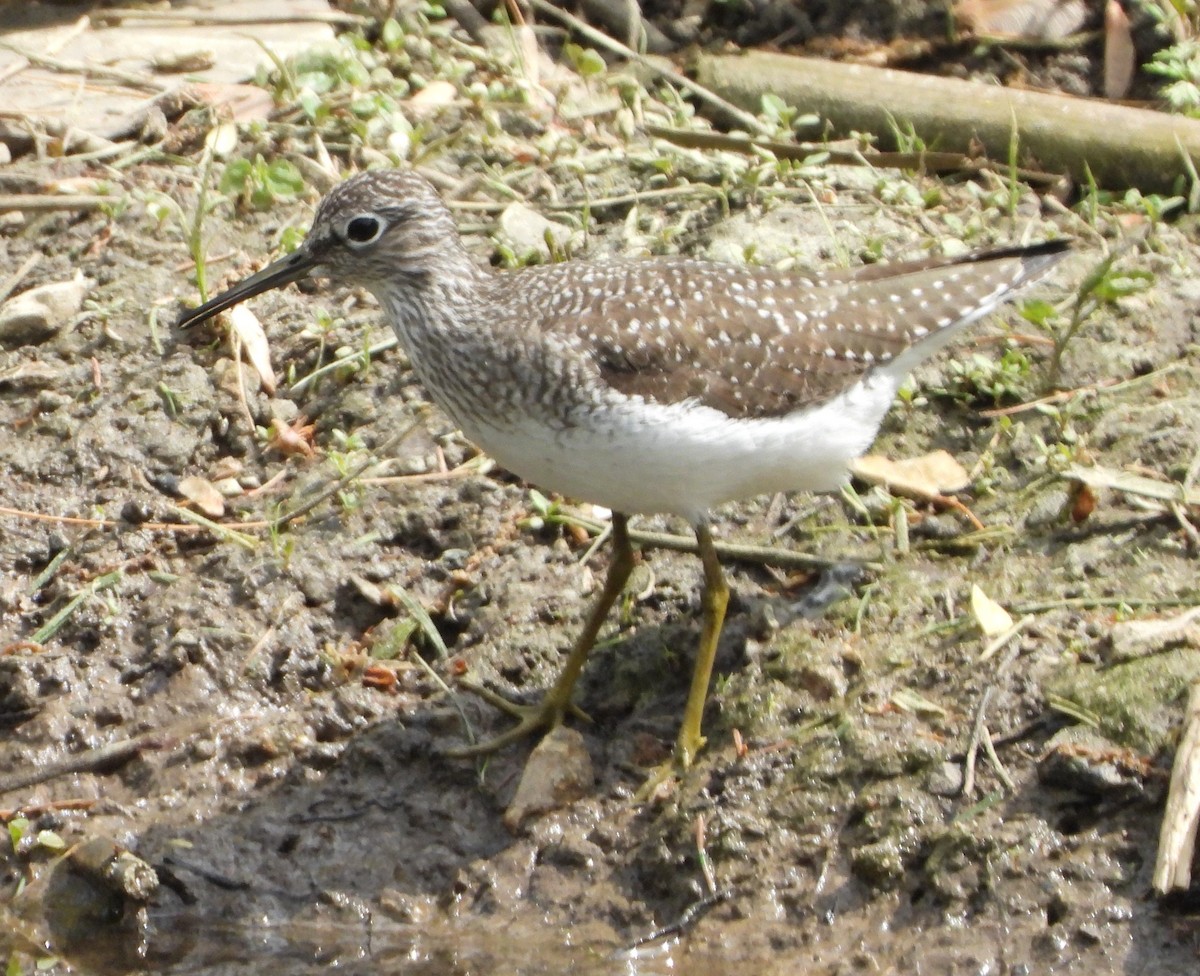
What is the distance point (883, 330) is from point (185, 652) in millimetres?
2954

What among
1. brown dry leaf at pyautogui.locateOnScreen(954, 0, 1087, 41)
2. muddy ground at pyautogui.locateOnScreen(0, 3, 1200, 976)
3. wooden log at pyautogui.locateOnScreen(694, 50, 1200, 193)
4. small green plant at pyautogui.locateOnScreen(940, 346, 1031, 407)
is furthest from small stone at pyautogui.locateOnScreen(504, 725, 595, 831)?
brown dry leaf at pyautogui.locateOnScreen(954, 0, 1087, 41)

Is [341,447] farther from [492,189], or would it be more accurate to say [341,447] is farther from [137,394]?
[492,189]

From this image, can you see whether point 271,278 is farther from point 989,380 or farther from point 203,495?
point 989,380

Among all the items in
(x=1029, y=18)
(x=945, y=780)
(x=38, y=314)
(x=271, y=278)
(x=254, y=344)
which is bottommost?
(x=945, y=780)

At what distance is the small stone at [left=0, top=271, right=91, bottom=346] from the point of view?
7.74m

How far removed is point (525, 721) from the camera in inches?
243

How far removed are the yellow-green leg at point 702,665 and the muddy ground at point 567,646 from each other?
0.09 metres

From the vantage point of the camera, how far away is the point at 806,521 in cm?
687

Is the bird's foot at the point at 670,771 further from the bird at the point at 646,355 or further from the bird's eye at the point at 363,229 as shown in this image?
the bird's eye at the point at 363,229

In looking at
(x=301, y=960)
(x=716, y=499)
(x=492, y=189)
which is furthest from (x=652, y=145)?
(x=301, y=960)

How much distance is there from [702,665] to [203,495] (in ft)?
8.02

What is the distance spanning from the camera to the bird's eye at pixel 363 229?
6234 mm

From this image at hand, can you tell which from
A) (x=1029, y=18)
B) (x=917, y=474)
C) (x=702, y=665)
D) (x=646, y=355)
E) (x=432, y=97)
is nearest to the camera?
(x=646, y=355)

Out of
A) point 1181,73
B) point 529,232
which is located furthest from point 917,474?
point 1181,73
